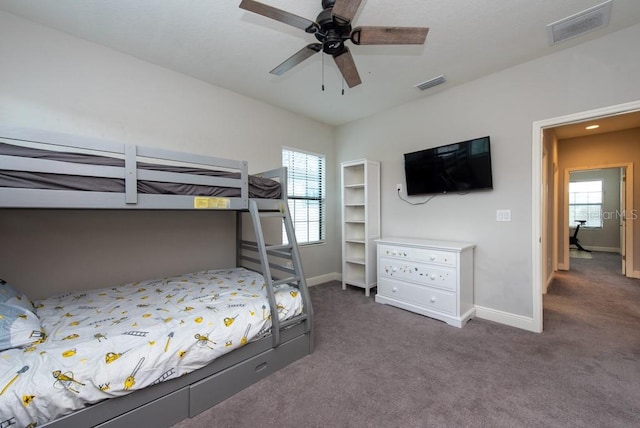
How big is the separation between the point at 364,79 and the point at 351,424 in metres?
3.07

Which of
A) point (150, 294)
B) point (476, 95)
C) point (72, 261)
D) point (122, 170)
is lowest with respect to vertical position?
point (150, 294)

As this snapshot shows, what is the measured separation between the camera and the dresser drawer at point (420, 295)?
2.72m

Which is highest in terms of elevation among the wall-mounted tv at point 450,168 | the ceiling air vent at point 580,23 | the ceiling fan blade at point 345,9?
the ceiling air vent at point 580,23

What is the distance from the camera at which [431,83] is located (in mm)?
2973

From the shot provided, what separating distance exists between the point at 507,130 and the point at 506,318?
198 centimetres

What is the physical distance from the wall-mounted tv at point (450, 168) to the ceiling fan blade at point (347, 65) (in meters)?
1.53

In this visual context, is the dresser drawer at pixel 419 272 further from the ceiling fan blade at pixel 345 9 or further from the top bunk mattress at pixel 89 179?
the ceiling fan blade at pixel 345 9

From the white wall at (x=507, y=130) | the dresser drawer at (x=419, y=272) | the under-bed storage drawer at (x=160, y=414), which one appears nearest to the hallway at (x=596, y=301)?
the white wall at (x=507, y=130)

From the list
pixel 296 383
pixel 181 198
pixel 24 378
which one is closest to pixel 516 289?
pixel 296 383

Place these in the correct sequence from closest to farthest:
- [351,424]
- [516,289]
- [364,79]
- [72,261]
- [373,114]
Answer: [351,424]
[72,261]
[516,289]
[364,79]
[373,114]

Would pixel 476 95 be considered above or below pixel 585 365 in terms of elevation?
above

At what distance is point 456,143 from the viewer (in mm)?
2975

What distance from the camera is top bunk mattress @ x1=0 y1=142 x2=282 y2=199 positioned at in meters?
1.34

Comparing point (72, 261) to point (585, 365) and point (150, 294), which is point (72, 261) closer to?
point (150, 294)
